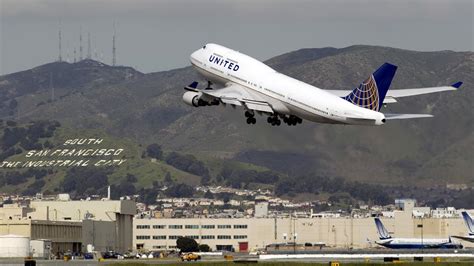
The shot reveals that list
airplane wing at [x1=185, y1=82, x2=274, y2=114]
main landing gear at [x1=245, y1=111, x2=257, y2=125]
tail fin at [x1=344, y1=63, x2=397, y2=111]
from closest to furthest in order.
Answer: tail fin at [x1=344, y1=63, x2=397, y2=111]
airplane wing at [x1=185, y1=82, x2=274, y2=114]
main landing gear at [x1=245, y1=111, x2=257, y2=125]

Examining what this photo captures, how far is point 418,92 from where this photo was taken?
15925 centimetres

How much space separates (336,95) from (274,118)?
27.3ft

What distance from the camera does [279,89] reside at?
15925 cm

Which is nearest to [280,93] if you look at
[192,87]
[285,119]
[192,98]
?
[285,119]

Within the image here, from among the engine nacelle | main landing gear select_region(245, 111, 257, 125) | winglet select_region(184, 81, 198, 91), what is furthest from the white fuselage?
the engine nacelle

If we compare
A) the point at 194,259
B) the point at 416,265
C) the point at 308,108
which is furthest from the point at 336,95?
the point at 194,259

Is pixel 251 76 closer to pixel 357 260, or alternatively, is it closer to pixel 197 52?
pixel 197 52

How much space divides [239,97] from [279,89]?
5.41 m

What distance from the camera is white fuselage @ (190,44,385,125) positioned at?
15150 cm

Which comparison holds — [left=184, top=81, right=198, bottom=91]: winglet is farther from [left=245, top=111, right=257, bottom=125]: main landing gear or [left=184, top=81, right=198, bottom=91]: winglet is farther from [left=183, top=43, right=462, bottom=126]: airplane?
[left=245, top=111, right=257, bottom=125]: main landing gear

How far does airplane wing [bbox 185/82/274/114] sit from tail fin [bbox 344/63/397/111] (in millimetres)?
11457

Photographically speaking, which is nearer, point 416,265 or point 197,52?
point 416,265

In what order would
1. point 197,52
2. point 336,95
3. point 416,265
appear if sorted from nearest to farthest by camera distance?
point 416,265 < point 336,95 < point 197,52

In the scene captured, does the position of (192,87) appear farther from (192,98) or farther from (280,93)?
(280,93)
